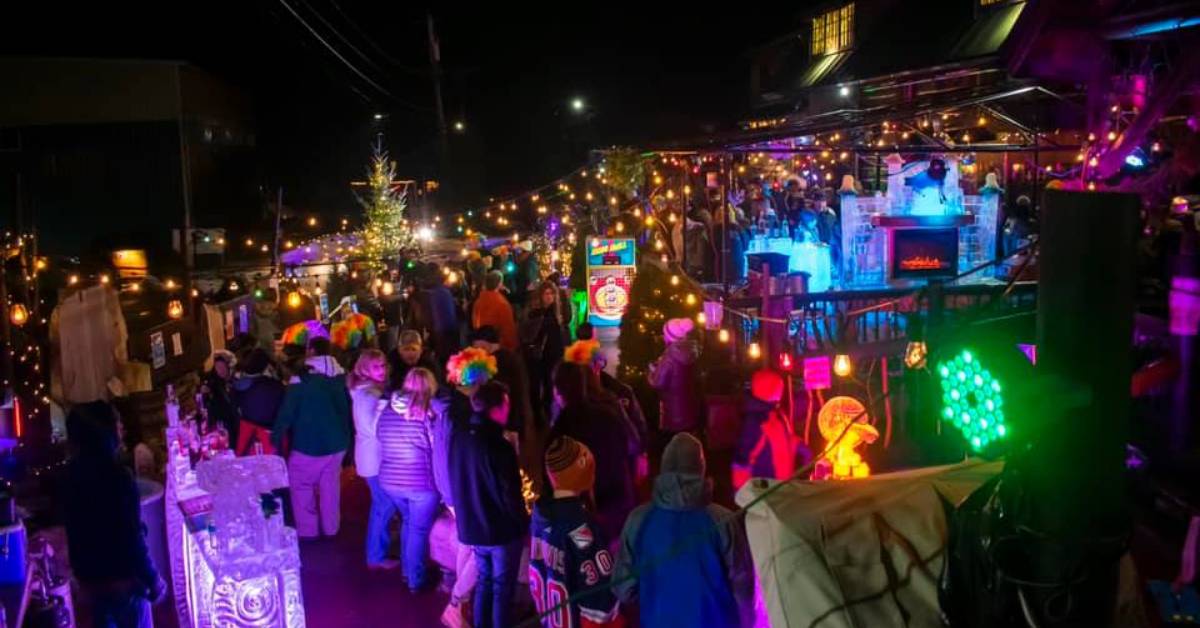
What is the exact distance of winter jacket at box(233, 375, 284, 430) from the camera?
7.56 meters

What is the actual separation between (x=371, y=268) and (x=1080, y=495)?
15676 mm

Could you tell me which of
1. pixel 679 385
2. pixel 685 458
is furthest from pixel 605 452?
pixel 679 385

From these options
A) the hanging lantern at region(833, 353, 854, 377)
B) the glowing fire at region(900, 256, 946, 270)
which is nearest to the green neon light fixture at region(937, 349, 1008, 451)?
the hanging lantern at region(833, 353, 854, 377)

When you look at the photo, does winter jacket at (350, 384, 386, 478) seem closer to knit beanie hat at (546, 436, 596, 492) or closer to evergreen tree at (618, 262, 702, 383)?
knit beanie hat at (546, 436, 596, 492)

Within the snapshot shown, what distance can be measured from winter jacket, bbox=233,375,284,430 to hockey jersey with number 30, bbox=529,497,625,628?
3.63 metres

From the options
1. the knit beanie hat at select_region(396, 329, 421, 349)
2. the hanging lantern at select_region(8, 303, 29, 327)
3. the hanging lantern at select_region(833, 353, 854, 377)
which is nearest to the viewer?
the knit beanie hat at select_region(396, 329, 421, 349)

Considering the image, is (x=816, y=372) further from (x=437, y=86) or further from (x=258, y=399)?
(x=437, y=86)

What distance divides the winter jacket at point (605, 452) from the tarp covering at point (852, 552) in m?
2.80

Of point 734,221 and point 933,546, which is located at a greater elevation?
point 734,221

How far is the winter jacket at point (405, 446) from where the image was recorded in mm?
6176

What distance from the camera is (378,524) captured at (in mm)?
6871

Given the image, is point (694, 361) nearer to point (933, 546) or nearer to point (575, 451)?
point (575, 451)

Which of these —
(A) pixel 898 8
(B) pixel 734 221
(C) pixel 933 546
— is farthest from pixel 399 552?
(A) pixel 898 8

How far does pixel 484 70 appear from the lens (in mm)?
38594
